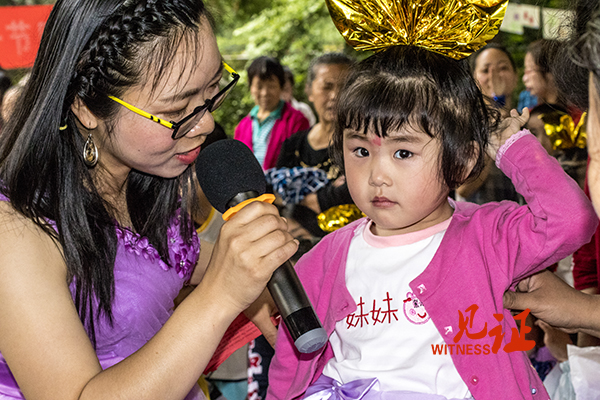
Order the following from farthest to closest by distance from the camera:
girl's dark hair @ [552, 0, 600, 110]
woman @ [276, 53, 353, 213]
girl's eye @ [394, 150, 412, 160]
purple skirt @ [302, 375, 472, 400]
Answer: woman @ [276, 53, 353, 213] → girl's eye @ [394, 150, 412, 160] → purple skirt @ [302, 375, 472, 400] → girl's dark hair @ [552, 0, 600, 110]

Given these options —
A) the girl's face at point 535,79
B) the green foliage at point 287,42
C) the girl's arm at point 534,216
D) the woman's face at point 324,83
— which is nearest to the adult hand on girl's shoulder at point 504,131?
the girl's arm at point 534,216

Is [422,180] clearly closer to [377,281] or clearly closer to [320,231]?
[377,281]

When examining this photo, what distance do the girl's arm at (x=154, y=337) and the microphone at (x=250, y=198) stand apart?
0.16ft

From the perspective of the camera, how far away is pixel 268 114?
640cm

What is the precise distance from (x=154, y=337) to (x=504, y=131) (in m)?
1.05

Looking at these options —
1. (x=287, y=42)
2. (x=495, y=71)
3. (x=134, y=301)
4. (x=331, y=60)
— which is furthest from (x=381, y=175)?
(x=287, y=42)

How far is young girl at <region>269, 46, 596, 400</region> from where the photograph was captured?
4.61 ft

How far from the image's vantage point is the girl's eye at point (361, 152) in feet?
5.16

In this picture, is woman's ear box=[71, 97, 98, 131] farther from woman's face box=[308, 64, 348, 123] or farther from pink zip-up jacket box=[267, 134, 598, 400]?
woman's face box=[308, 64, 348, 123]

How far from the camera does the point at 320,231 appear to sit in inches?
122

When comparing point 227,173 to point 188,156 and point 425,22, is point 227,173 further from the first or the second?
point 425,22

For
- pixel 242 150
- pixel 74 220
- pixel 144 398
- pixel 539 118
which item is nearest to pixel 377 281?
pixel 242 150

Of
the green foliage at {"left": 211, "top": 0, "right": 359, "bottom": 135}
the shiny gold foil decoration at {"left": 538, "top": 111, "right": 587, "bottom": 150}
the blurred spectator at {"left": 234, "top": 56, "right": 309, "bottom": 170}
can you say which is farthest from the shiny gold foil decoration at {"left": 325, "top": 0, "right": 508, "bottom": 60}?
the green foliage at {"left": 211, "top": 0, "right": 359, "bottom": 135}

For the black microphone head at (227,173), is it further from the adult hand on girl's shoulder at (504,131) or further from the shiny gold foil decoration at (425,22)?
the adult hand on girl's shoulder at (504,131)
